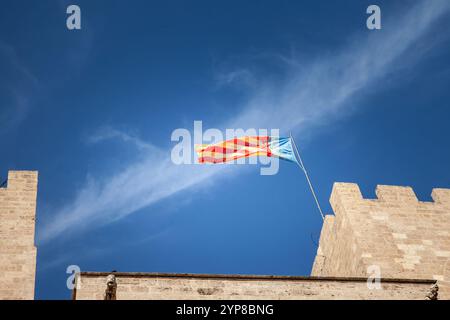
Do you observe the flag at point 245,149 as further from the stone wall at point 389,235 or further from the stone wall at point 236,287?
the stone wall at point 236,287

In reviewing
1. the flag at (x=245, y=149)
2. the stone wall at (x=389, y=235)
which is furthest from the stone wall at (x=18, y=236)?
the stone wall at (x=389, y=235)

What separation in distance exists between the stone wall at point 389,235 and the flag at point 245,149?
11.7 ft

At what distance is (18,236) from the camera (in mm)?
17219

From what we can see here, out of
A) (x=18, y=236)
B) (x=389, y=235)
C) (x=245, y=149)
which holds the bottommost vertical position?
(x=18, y=236)

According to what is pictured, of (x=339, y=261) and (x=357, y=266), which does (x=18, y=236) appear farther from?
(x=339, y=261)

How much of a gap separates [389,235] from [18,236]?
11683 mm

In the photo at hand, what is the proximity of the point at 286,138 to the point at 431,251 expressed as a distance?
7.81 meters

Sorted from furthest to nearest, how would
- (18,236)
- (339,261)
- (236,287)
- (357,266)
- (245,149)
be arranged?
(245,149) → (339,261) → (357,266) → (18,236) → (236,287)

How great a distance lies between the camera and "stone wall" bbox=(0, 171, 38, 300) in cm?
1599

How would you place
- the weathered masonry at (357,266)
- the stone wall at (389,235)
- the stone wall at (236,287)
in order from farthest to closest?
1. the stone wall at (389,235)
2. the weathered masonry at (357,266)
3. the stone wall at (236,287)

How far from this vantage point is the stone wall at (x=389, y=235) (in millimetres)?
18531

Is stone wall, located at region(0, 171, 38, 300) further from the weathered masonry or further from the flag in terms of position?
the flag

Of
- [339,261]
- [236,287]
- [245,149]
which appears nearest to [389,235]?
[339,261]

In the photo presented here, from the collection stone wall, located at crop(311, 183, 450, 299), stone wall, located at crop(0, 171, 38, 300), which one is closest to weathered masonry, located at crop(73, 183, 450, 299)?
stone wall, located at crop(311, 183, 450, 299)
